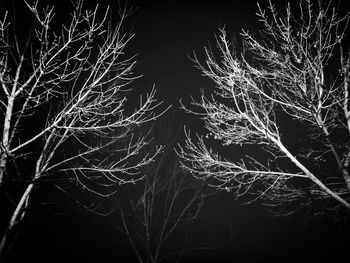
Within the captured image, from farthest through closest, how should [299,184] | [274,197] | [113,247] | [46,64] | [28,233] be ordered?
[299,184] < [113,247] < [28,233] < [274,197] < [46,64]

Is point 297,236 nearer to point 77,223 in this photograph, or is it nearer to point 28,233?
point 77,223

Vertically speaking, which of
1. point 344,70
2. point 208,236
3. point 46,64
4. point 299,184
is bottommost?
point 208,236

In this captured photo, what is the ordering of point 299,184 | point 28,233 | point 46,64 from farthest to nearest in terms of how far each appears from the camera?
point 299,184
point 28,233
point 46,64

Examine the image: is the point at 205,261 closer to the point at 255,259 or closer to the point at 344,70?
the point at 255,259

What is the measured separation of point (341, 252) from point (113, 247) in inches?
529

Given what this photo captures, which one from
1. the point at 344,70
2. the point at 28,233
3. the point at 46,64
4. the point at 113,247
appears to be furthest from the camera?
the point at 113,247

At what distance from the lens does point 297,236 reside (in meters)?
17.4

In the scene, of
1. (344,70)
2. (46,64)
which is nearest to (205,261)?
(344,70)

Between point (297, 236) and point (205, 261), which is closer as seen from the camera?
point (205, 261)

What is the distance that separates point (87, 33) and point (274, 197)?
6.35 meters

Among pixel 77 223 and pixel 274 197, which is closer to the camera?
pixel 274 197

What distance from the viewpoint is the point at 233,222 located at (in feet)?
60.4

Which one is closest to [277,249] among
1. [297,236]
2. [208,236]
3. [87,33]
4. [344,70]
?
[297,236]

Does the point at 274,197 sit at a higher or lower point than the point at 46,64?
lower
